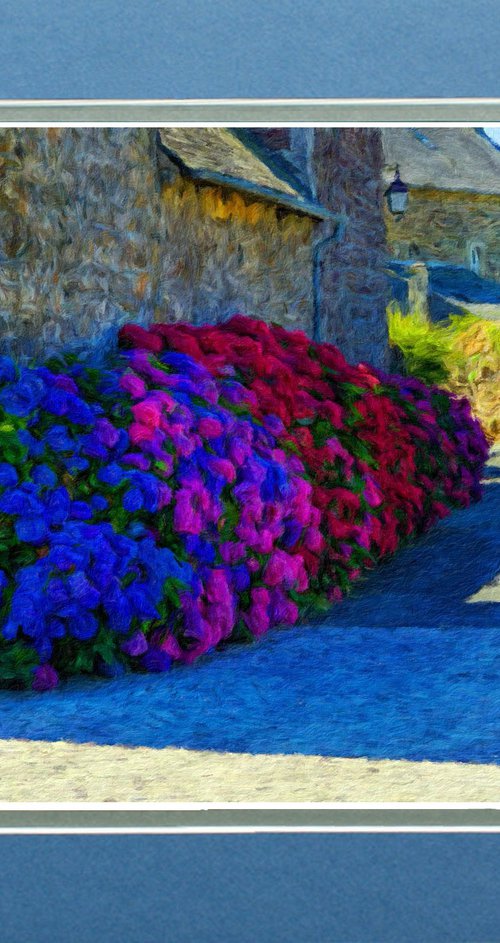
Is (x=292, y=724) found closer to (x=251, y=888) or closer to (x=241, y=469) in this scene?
(x=251, y=888)

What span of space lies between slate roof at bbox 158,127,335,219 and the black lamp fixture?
0.44m

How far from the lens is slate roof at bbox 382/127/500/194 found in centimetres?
375

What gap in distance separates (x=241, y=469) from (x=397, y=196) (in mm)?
1008

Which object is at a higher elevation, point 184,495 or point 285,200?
point 285,200

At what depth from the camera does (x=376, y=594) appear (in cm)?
454

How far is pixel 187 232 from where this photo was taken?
471 centimetres

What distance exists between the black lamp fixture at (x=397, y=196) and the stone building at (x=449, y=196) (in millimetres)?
18

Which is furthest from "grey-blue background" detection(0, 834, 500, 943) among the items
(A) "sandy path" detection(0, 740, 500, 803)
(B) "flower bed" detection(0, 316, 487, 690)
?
(B) "flower bed" detection(0, 316, 487, 690)

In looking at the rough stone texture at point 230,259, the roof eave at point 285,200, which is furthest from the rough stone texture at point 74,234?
the roof eave at point 285,200

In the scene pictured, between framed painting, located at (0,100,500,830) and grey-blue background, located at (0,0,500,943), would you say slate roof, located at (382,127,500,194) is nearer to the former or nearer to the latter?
framed painting, located at (0,100,500,830)

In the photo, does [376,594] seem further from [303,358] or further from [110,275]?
[110,275]
